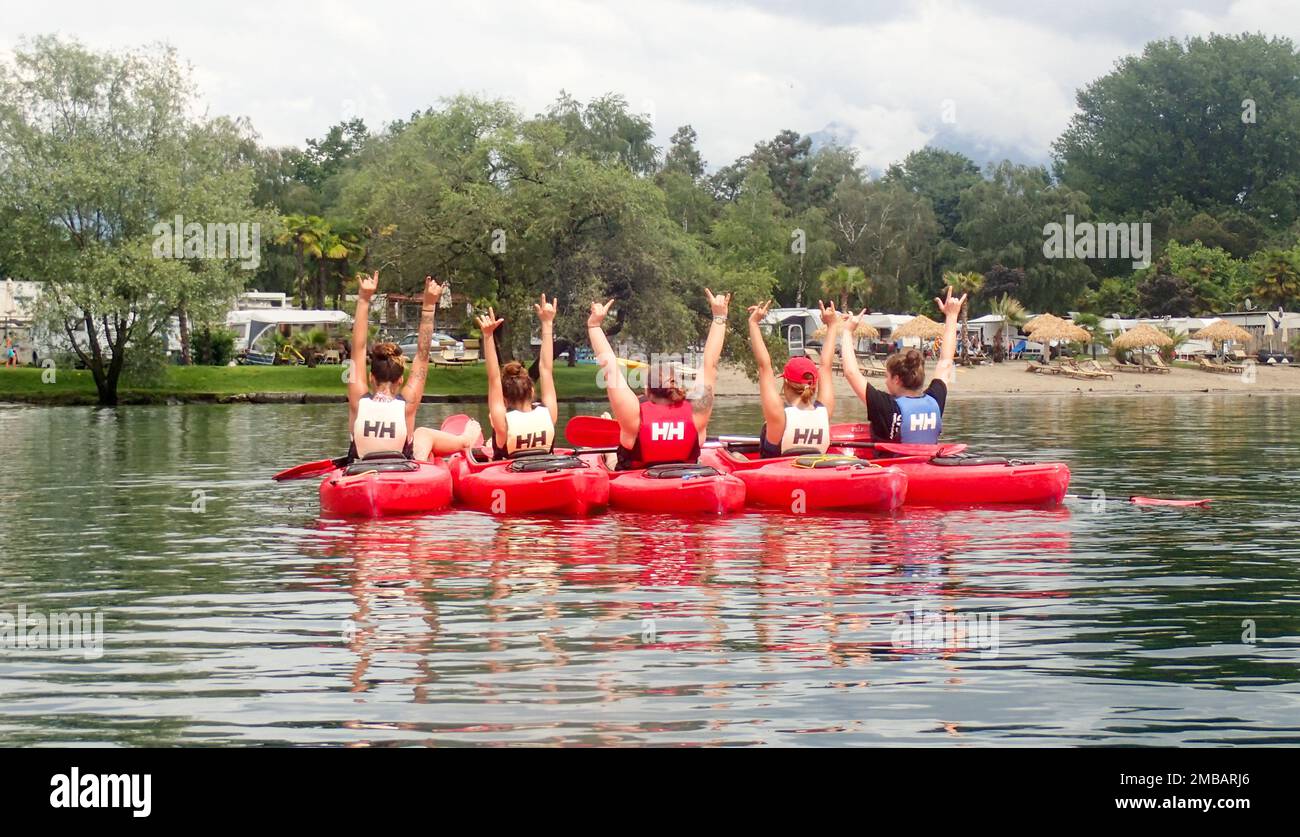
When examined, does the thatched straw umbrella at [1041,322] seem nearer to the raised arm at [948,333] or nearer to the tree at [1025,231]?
the tree at [1025,231]

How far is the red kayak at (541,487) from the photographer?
54.2 feet

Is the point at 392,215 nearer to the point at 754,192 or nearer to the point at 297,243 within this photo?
the point at 297,243

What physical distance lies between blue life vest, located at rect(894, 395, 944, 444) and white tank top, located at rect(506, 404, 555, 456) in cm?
396

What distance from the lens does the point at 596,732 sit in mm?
7824

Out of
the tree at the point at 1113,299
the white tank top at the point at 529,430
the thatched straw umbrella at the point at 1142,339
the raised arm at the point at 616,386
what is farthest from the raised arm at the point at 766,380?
the tree at the point at 1113,299

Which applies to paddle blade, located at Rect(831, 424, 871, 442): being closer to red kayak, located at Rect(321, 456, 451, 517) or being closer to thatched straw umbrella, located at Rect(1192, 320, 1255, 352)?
red kayak, located at Rect(321, 456, 451, 517)

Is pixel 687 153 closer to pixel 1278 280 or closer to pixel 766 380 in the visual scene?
pixel 1278 280

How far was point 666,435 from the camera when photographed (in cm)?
1692

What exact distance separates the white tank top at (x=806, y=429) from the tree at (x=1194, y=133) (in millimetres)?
106190

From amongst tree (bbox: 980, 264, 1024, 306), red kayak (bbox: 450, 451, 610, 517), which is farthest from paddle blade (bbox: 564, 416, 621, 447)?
tree (bbox: 980, 264, 1024, 306)

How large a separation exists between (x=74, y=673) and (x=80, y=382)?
47787 millimetres

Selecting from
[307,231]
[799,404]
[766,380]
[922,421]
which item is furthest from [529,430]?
[307,231]

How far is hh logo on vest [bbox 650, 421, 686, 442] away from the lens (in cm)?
1688
